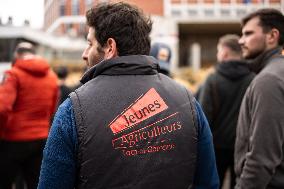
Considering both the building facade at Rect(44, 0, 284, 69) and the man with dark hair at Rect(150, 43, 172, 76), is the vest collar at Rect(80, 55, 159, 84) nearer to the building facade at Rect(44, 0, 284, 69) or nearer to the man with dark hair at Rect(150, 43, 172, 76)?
the man with dark hair at Rect(150, 43, 172, 76)

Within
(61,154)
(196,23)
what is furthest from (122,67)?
(196,23)

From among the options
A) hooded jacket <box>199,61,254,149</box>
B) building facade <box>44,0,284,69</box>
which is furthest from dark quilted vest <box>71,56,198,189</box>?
building facade <box>44,0,284,69</box>

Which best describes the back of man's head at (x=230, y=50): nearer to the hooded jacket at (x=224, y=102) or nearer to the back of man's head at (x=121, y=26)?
the hooded jacket at (x=224, y=102)

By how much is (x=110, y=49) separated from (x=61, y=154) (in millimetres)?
537

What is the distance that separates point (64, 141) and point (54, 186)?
0.20m

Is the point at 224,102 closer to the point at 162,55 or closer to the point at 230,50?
the point at 230,50

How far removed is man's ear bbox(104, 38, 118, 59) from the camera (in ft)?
6.74

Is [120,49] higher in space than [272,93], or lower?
higher

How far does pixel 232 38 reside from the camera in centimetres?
515

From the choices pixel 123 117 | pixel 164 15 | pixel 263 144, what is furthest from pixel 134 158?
pixel 164 15

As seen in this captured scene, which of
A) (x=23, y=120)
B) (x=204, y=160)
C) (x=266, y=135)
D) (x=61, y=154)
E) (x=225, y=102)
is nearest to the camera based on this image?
(x=61, y=154)

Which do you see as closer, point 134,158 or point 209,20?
point 134,158

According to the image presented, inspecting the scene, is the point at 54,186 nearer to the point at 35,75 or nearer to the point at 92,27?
the point at 92,27

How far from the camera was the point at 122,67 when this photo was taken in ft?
6.69
